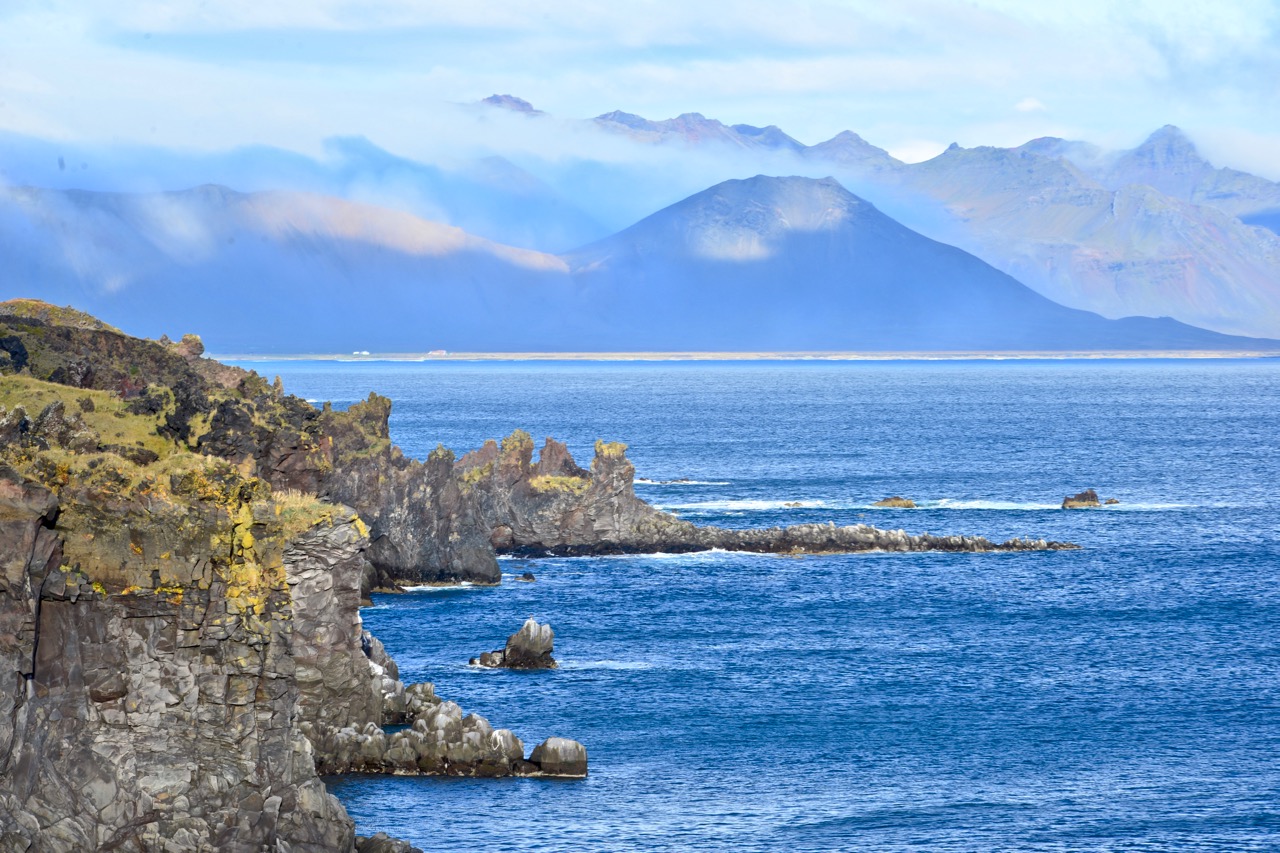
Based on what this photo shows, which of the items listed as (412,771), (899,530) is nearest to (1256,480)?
(899,530)

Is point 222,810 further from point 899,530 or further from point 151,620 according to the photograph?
point 899,530

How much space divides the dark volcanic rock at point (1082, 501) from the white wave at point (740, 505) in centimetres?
2288

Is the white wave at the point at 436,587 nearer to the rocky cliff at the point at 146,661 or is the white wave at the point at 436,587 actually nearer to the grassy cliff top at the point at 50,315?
the grassy cliff top at the point at 50,315

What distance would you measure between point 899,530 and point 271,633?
9629cm

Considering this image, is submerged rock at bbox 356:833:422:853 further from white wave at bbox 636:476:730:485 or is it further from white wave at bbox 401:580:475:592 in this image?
white wave at bbox 636:476:730:485

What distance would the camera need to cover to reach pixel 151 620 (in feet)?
138

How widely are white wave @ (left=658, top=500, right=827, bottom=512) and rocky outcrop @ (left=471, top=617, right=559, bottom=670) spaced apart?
70109 mm

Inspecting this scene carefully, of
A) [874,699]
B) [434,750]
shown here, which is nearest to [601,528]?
[874,699]

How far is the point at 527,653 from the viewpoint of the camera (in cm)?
8088

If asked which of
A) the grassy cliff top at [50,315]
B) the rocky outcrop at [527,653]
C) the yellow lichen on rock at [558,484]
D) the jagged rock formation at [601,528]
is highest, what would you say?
the grassy cliff top at [50,315]

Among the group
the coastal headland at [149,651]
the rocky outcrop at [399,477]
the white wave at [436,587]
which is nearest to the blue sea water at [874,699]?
the white wave at [436,587]

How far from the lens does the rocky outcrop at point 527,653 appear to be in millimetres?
80938

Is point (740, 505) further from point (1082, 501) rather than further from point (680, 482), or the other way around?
point (1082, 501)

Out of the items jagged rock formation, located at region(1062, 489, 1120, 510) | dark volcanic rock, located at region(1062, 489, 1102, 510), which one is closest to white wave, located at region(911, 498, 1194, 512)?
jagged rock formation, located at region(1062, 489, 1120, 510)
